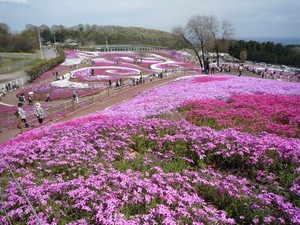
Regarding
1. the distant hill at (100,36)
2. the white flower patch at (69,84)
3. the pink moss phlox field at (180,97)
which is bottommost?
the white flower patch at (69,84)

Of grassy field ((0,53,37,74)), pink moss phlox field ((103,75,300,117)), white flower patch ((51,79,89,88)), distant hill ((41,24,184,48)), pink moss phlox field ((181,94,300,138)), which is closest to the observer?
pink moss phlox field ((181,94,300,138))

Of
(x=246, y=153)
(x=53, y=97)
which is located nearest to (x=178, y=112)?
(x=246, y=153)

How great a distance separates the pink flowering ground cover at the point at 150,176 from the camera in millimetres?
5246

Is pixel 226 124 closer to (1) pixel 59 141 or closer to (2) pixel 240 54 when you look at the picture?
(1) pixel 59 141

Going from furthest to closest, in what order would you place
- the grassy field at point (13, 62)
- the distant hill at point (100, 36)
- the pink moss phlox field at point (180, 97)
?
the distant hill at point (100, 36) < the grassy field at point (13, 62) < the pink moss phlox field at point (180, 97)

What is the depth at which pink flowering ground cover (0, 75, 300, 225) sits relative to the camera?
207 inches

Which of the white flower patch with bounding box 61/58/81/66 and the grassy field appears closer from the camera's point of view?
the white flower patch with bounding box 61/58/81/66

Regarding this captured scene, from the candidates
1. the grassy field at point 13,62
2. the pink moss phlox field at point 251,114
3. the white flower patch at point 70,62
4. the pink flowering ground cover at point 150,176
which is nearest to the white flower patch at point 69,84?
the white flower patch at point 70,62

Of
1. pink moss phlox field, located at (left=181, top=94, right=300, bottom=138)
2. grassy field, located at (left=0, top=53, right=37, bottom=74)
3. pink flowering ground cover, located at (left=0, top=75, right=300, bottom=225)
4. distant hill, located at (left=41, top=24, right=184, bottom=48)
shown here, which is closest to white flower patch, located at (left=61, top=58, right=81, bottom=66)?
grassy field, located at (left=0, top=53, right=37, bottom=74)

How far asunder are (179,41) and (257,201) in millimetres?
59480

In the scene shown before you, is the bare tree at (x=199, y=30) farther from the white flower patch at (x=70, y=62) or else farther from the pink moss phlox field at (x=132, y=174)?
the pink moss phlox field at (x=132, y=174)

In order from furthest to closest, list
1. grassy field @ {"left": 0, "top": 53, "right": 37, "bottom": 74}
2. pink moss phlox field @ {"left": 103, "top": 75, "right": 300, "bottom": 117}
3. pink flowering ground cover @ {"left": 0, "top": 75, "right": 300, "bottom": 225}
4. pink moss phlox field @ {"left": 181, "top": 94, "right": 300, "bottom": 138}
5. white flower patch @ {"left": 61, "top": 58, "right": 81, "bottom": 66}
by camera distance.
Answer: grassy field @ {"left": 0, "top": 53, "right": 37, "bottom": 74}
white flower patch @ {"left": 61, "top": 58, "right": 81, "bottom": 66}
pink moss phlox field @ {"left": 103, "top": 75, "right": 300, "bottom": 117}
pink moss phlox field @ {"left": 181, "top": 94, "right": 300, "bottom": 138}
pink flowering ground cover @ {"left": 0, "top": 75, "right": 300, "bottom": 225}

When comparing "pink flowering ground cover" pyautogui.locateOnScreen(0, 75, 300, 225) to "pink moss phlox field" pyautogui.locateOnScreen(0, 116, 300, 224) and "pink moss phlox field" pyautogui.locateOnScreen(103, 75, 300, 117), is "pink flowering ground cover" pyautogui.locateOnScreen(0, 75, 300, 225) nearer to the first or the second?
"pink moss phlox field" pyautogui.locateOnScreen(0, 116, 300, 224)

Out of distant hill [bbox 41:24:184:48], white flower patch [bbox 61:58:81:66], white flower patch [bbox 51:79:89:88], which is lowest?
white flower patch [bbox 51:79:89:88]
